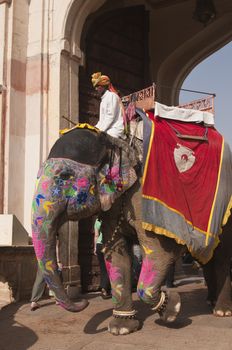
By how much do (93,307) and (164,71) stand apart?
6180 millimetres

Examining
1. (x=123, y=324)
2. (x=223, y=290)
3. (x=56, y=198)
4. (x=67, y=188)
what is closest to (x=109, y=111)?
(x=67, y=188)

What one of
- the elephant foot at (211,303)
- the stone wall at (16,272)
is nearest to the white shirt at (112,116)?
the elephant foot at (211,303)

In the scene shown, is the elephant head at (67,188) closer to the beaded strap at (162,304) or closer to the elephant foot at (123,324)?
the elephant foot at (123,324)

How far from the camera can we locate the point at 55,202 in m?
4.18

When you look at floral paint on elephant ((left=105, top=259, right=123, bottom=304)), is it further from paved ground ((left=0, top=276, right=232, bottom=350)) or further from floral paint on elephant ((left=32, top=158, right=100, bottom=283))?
floral paint on elephant ((left=32, top=158, right=100, bottom=283))

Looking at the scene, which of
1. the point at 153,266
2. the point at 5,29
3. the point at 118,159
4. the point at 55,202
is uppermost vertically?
the point at 5,29

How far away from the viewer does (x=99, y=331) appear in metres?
4.77

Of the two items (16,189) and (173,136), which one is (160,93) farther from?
(173,136)

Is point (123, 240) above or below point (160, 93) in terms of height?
below

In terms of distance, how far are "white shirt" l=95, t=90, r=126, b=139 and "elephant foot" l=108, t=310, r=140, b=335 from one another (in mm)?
1745

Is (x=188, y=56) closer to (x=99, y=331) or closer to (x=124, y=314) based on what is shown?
(x=124, y=314)

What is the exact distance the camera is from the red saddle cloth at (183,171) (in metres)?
4.71

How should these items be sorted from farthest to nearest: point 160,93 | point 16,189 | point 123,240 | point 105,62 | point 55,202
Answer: point 160,93
point 105,62
point 16,189
point 123,240
point 55,202

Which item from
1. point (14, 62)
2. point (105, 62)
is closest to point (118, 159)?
point (14, 62)
